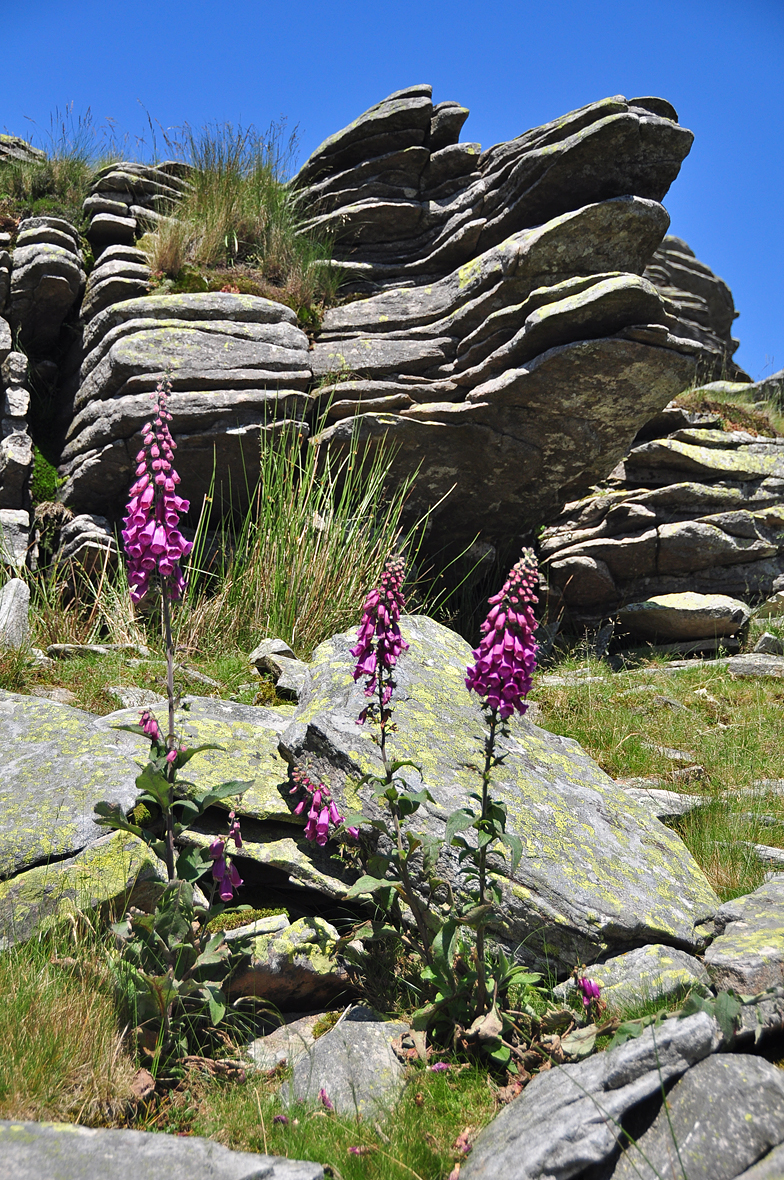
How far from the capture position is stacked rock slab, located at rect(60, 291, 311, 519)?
707 centimetres

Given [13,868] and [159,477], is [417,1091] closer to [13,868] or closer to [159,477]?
[13,868]

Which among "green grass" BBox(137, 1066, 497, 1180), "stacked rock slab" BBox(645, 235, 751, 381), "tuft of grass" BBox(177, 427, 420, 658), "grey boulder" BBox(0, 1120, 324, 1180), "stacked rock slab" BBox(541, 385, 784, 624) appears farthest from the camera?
"stacked rock slab" BBox(645, 235, 751, 381)

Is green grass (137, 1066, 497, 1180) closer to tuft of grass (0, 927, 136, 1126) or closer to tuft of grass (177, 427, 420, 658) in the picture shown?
tuft of grass (0, 927, 136, 1126)

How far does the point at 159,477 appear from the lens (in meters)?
2.40

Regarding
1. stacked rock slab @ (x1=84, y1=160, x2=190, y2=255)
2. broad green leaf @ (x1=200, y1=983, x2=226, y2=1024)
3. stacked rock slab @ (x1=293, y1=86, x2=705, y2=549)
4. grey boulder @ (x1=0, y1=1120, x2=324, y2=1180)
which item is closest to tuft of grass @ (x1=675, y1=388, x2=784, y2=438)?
stacked rock slab @ (x1=293, y1=86, x2=705, y2=549)

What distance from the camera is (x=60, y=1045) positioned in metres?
2.17

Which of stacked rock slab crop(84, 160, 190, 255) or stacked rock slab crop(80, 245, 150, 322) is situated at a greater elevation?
stacked rock slab crop(84, 160, 190, 255)

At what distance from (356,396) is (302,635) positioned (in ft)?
9.87

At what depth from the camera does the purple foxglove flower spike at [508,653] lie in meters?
2.35

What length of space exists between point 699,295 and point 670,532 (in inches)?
388

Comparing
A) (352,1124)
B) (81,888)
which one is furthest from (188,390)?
(352,1124)

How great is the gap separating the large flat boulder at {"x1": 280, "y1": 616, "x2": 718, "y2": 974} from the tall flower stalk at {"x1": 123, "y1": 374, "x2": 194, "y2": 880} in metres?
0.96

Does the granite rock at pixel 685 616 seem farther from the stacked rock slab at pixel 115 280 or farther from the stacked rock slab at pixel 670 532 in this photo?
the stacked rock slab at pixel 115 280

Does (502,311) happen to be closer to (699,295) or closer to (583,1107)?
(583,1107)
